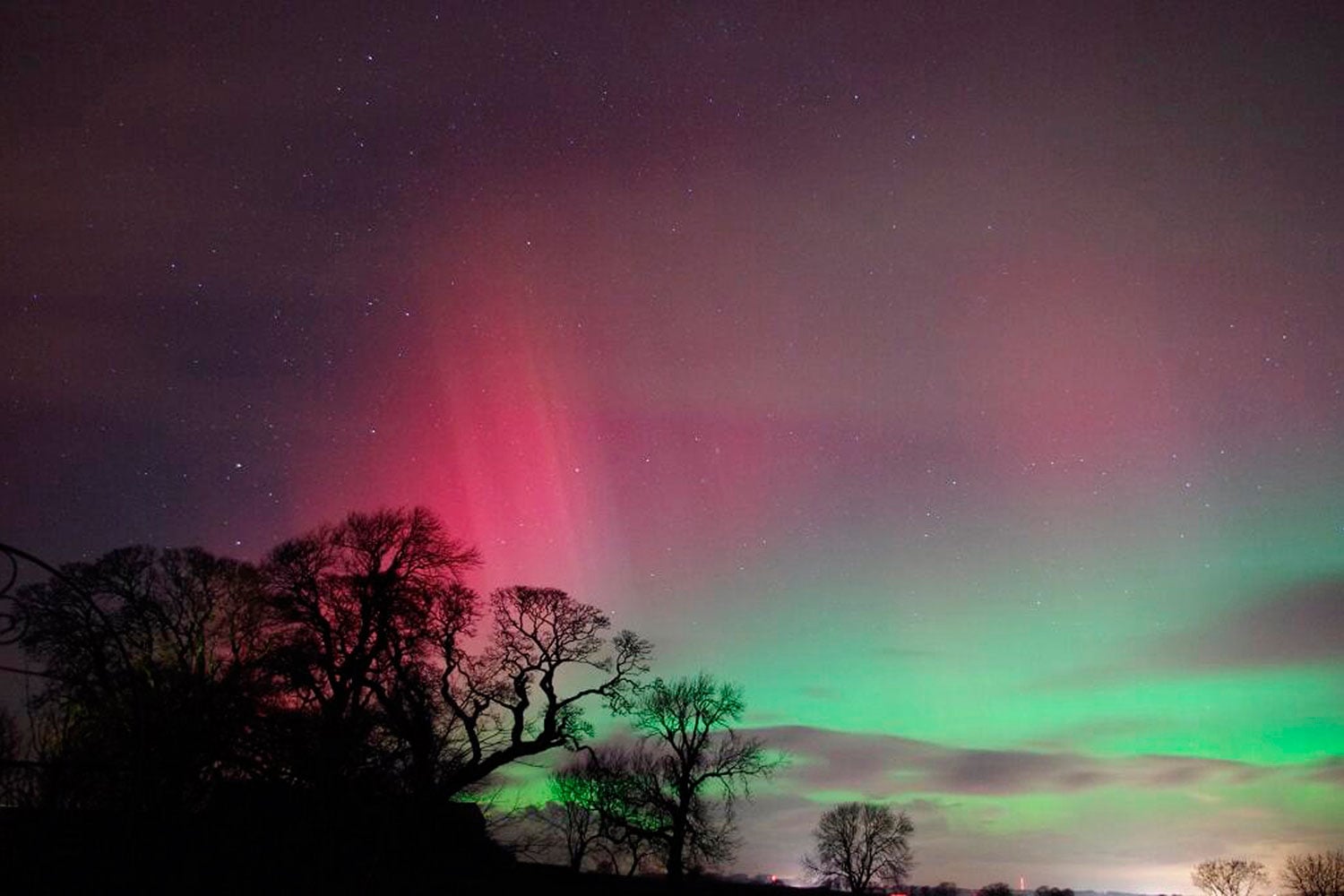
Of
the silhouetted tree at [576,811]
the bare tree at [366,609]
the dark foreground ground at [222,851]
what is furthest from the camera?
the silhouetted tree at [576,811]

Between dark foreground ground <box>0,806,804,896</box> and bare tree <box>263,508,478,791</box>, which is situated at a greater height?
bare tree <box>263,508,478,791</box>

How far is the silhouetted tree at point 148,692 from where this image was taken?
11648 millimetres

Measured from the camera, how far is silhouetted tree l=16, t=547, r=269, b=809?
11.6 m

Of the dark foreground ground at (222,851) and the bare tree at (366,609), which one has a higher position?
the bare tree at (366,609)

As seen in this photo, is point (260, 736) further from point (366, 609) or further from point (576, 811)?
point (576, 811)

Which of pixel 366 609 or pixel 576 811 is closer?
pixel 366 609

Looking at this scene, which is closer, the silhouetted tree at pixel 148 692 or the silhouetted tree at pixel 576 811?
the silhouetted tree at pixel 148 692

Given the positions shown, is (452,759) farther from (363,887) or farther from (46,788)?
(46,788)

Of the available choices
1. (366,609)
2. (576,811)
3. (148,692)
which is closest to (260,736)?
(148,692)

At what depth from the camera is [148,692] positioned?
1744cm

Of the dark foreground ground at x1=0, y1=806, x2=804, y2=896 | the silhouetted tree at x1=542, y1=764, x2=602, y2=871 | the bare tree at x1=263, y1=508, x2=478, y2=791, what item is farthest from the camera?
the silhouetted tree at x1=542, y1=764, x2=602, y2=871

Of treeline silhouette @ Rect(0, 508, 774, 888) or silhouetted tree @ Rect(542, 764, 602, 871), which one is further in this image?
silhouetted tree @ Rect(542, 764, 602, 871)

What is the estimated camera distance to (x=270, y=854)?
42.7 ft

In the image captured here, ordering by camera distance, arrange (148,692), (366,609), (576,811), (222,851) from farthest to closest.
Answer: (576,811), (366,609), (148,692), (222,851)
